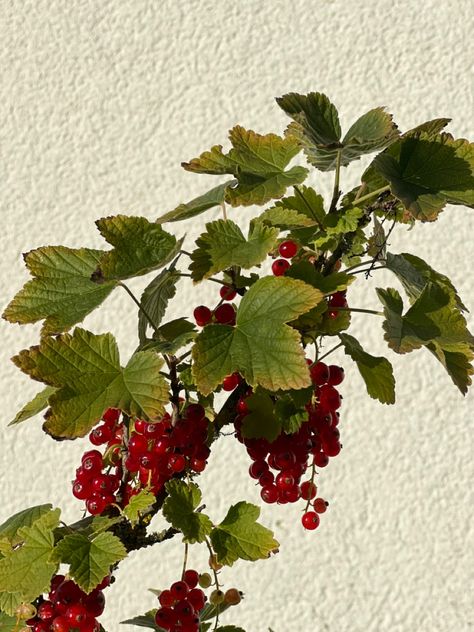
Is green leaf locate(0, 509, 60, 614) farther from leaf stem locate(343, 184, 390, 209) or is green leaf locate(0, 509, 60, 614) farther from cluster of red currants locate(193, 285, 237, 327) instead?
leaf stem locate(343, 184, 390, 209)

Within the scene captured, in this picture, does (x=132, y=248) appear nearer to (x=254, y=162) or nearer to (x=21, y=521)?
(x=254, y=162)

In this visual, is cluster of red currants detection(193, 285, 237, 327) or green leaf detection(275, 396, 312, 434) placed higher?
cluster of red currants detection(193, 285, 237, 327)

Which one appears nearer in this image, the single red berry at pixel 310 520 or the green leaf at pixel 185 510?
the green leaf at pixel 185 510

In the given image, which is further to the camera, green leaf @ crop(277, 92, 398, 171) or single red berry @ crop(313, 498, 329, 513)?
single red berry @ crop(313, 498, 329, 513)

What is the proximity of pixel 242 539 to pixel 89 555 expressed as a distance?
0.30ft

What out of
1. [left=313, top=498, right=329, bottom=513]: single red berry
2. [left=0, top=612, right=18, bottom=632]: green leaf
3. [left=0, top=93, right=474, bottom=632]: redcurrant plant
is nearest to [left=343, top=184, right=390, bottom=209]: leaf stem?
[left=0, top=93, right=474, bottom=632]: redcurrant plant

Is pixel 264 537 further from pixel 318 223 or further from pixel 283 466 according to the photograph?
pixel 318 223

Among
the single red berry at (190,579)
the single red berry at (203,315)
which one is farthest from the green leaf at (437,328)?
the single red berry at (190,579)

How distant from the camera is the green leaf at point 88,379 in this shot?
15.9 inches

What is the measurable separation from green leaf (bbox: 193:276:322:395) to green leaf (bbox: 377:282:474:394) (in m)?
0.05

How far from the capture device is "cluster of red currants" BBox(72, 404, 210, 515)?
0.45 meters

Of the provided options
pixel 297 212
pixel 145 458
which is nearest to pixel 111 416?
pixel 145 458

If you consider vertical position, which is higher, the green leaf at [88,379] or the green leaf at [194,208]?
the green leaf at [194,208]

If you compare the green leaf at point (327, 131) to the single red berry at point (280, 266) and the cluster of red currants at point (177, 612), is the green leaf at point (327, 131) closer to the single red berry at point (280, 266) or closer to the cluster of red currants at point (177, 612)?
the single red berry at point (280, 266)
